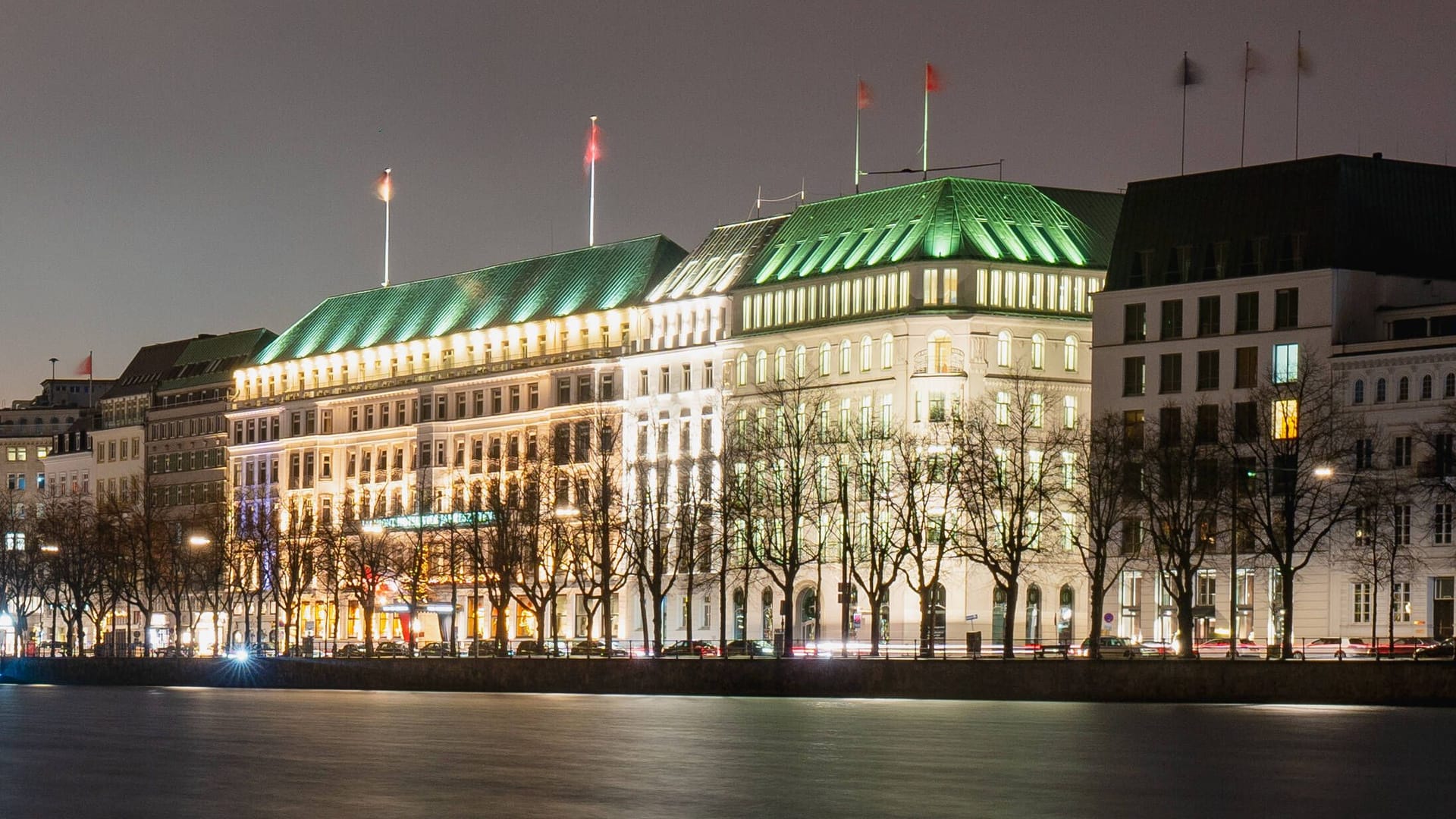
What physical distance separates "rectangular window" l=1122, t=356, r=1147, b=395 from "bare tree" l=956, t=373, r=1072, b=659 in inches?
168

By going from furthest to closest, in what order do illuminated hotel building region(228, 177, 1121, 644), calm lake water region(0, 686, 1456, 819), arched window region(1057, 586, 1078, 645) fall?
illuminated hotel building region(228, 177, 1121, 644)
arched window region(1057, 586, 1078, 645)
calm lake water region(0, 686, 1456, 819)

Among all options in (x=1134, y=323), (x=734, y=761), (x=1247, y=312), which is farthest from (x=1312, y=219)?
(x=734, y=761)

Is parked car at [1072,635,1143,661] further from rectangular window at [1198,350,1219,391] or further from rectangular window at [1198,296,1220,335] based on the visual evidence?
rectangular window at [1198,296,1220,335]

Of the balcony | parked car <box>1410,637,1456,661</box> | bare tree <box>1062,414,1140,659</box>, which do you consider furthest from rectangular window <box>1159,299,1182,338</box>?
parked car <box>1410,637,1456,661</box>

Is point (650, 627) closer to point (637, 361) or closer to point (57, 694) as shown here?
point (637, 361)

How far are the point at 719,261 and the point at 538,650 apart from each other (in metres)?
44.9

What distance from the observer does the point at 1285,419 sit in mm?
130000

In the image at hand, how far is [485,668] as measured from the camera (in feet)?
426

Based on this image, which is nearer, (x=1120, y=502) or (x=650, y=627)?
(x=1120, y=502)

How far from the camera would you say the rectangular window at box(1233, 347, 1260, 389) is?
14950 cm

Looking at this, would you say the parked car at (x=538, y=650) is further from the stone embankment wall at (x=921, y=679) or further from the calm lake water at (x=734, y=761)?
the calm lake water at (x=734, y=761)

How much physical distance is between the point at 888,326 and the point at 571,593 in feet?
123

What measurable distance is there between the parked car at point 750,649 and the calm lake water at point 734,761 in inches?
1686

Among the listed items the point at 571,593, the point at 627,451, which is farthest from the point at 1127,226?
the point at 571,593
